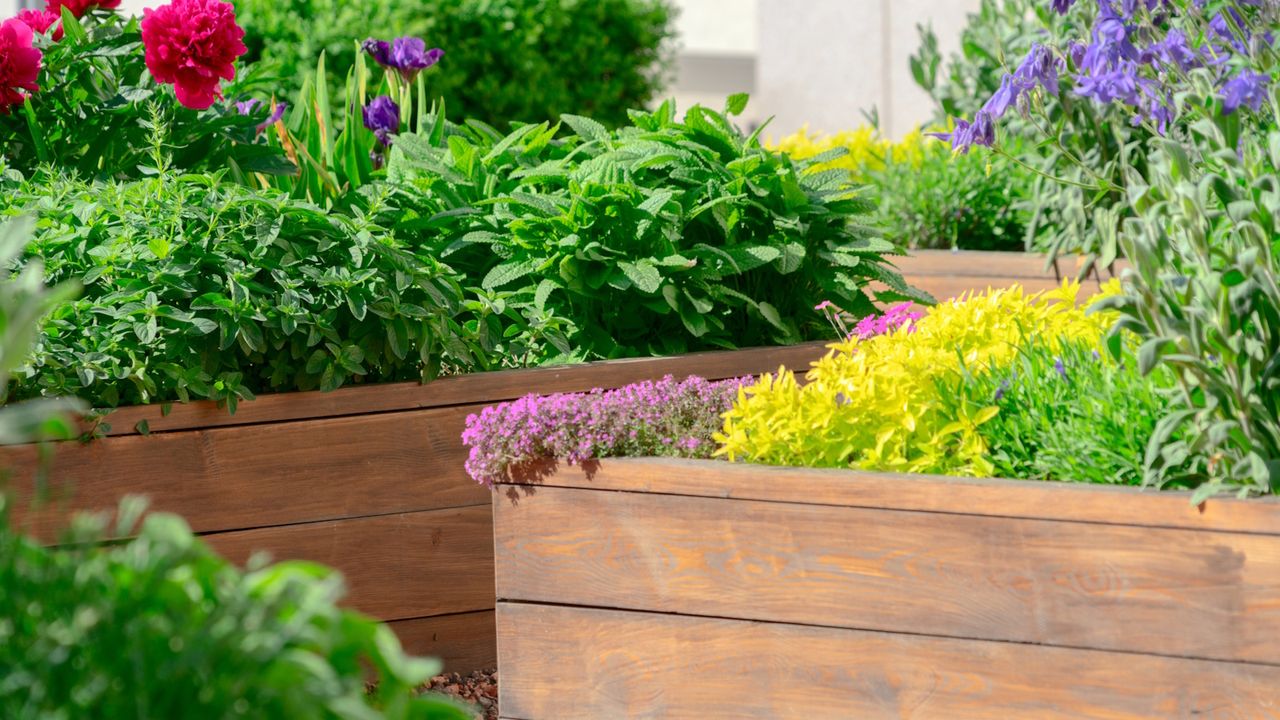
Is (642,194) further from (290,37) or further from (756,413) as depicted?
(290,37)

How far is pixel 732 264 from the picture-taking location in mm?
3123

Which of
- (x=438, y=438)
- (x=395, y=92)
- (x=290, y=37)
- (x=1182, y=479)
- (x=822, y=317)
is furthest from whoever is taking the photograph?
(x=290, y=37)

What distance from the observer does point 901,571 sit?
1975mm

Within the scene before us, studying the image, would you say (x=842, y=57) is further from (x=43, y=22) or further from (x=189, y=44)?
(x=189, y=44)

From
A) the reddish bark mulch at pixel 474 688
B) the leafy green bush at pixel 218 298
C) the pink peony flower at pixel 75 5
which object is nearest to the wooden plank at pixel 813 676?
the reddish bark mulch at pixel 474 688

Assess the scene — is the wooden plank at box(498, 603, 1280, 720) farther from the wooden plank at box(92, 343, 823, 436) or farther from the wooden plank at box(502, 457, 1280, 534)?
the wooden plank at box(92, 343, 823, 436)

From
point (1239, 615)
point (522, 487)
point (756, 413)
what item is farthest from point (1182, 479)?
point (522, 487)

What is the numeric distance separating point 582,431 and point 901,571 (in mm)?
554

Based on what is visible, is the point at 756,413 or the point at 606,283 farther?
the point at 606,283

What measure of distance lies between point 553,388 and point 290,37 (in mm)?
4900

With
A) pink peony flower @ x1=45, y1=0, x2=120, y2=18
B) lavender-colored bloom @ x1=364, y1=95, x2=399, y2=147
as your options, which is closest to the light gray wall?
lavender-colored bloom @ x1=364, y1=95, x2=399, y2=147

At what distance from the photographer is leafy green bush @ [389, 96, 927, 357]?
3.10 meters

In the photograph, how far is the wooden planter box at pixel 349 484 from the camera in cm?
252

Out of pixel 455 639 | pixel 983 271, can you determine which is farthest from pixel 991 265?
pixel 455 639
